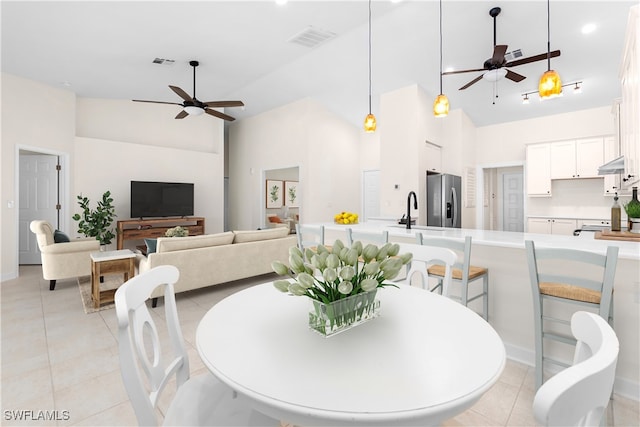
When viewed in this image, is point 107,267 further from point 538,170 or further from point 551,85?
point 538,170

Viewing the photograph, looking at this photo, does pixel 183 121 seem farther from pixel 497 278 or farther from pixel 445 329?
pixel 445 329

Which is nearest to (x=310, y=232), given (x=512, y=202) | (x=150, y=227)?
(x=150, y=227)

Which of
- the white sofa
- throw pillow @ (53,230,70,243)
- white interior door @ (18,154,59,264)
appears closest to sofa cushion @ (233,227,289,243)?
the white sofa

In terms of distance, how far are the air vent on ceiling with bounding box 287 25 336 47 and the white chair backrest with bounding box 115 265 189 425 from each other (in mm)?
3916

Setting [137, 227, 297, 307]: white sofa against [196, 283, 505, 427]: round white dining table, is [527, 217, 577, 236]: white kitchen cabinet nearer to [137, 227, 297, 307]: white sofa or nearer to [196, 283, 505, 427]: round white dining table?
[137, 227, 297, 307]: white sofa

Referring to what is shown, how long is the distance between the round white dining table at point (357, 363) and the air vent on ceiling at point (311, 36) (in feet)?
A: 13.4

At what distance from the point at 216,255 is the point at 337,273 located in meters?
3.04

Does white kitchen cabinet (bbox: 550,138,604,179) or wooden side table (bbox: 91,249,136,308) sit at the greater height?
white kitchen cabinet (bbox: 550,138,604,179)

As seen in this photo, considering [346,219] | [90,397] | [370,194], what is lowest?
[90,397]

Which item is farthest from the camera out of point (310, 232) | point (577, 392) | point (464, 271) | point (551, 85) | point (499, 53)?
point (310, 232)

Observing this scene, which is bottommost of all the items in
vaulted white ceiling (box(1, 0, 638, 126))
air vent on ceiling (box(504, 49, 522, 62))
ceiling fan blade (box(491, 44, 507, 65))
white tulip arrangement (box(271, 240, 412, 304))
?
white tulip arrangement (box(271, 240, 412, 304))

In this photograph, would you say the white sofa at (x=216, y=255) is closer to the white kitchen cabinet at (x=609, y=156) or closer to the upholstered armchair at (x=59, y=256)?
the upholstered armchair at (x=59, y=256)

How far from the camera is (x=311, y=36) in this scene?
426 centimetres

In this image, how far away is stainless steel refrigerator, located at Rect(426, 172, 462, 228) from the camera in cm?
520
